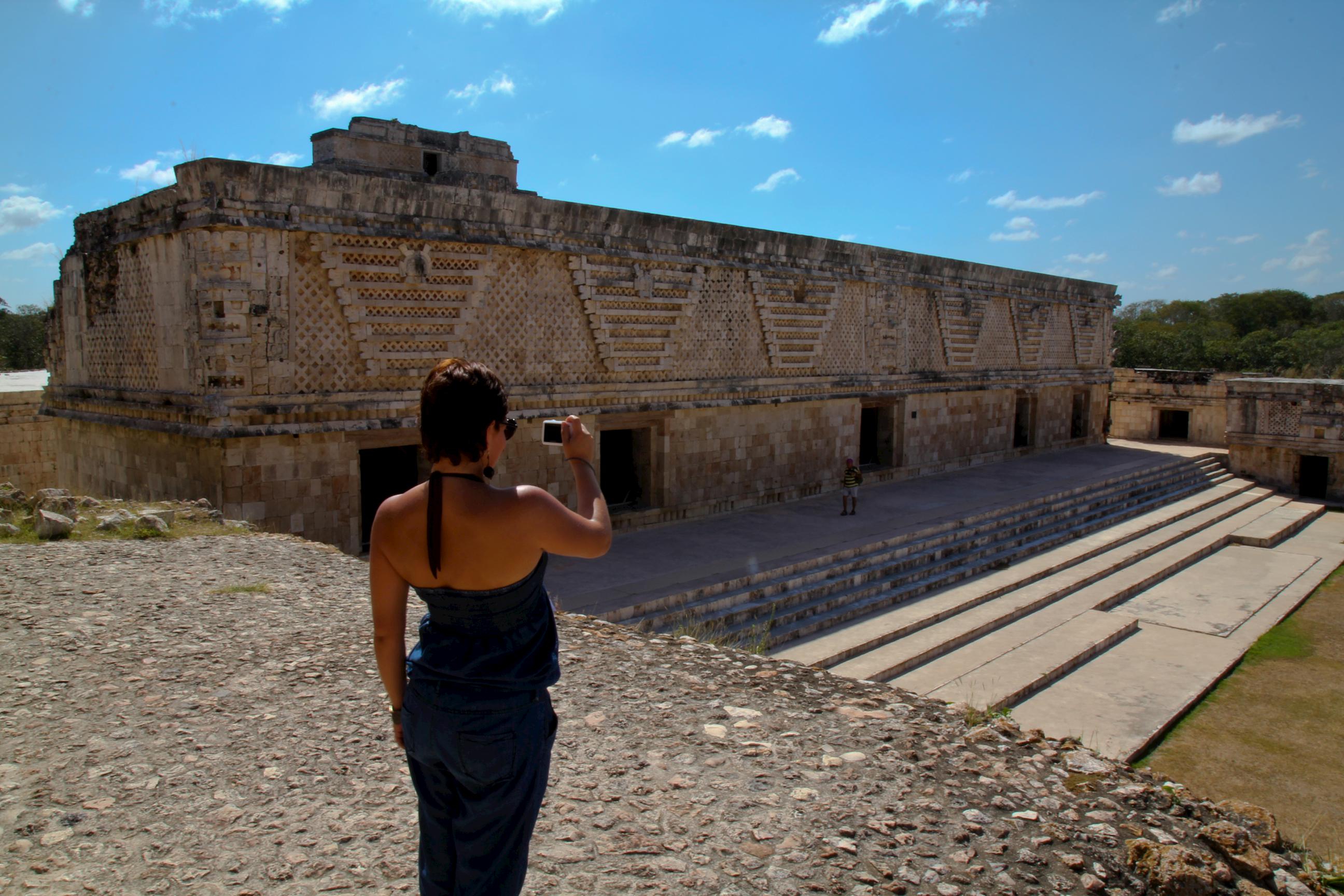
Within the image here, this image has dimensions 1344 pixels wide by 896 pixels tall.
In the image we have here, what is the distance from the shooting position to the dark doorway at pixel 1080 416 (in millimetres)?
21625

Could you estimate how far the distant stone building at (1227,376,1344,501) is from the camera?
724 inches

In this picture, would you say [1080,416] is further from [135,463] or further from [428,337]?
[135,463]

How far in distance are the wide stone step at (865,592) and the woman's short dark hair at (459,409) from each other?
612 centimetres

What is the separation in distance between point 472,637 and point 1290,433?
22.0 metres

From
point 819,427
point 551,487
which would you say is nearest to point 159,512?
Result: point 551,487

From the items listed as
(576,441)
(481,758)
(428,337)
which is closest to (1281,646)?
(428,337)

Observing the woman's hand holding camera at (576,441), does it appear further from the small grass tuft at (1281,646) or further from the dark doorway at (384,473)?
the small grass tuft at (1281,646)

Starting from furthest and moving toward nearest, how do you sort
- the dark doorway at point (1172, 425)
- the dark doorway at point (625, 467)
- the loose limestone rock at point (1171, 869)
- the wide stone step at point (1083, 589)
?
the dark doorway at point (1172, 425), the dark doorway at point (625, 467), the wide stone step at point (1083, 589), the loose limestone rock at point (1171, 869)

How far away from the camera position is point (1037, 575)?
10.8m

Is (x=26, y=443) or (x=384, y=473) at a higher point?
(x=26, y=443)

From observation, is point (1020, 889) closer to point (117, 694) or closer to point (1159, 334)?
point (117, 694)

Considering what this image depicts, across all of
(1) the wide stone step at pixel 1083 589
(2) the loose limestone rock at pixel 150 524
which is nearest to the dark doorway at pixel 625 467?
(1) the wide stone step at pixel 1083 589

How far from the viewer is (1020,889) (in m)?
2.59

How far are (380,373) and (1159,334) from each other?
41.4 m
